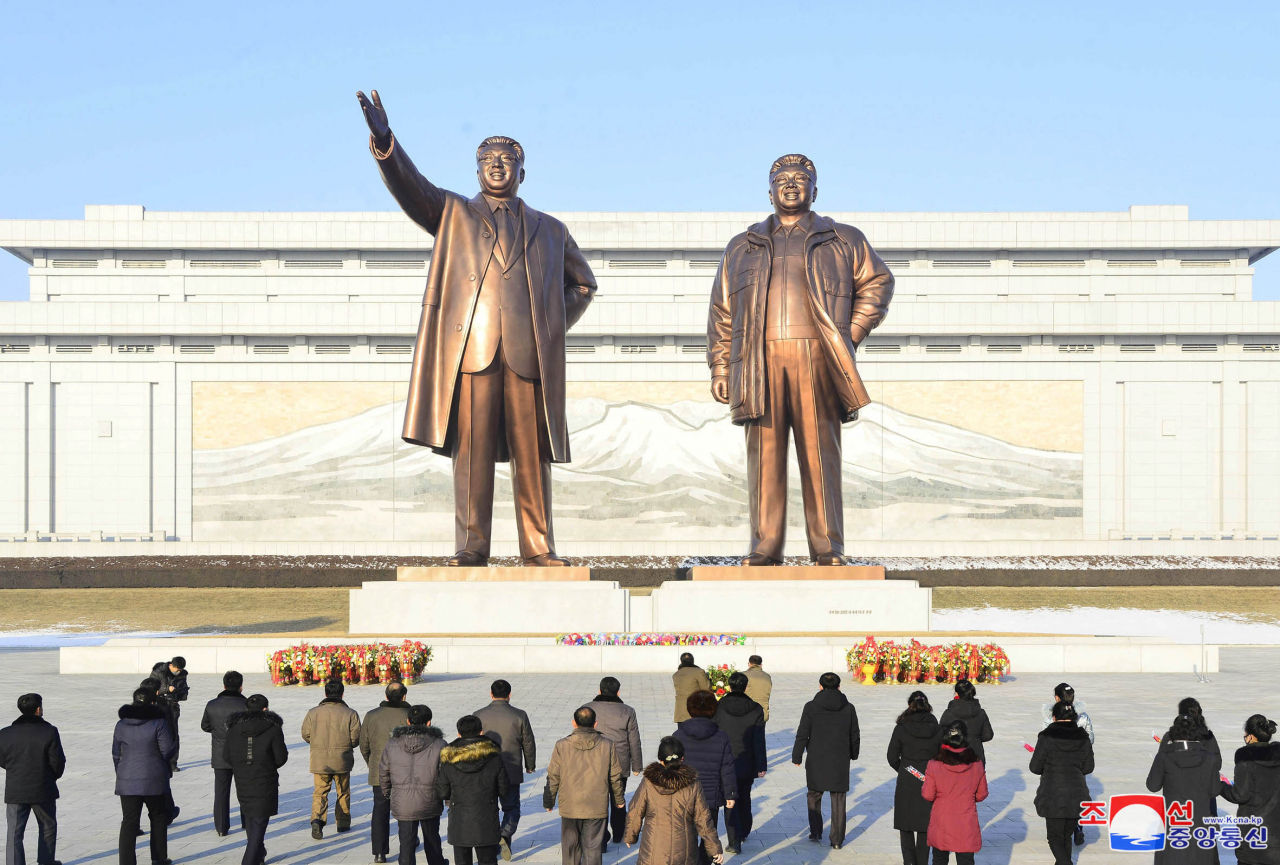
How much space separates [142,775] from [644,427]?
1164 inches

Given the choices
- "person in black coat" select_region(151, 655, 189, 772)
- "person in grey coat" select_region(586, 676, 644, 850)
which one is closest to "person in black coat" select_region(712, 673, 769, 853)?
"person in grey coat" select_region(586, 676, 644, 850)

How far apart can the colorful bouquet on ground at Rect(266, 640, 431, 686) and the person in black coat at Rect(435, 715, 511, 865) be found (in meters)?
7.32

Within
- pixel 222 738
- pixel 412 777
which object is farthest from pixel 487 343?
pixel 412 777

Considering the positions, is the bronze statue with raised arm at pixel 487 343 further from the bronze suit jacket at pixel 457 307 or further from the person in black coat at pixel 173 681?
the person in black coat at pixel 173 681

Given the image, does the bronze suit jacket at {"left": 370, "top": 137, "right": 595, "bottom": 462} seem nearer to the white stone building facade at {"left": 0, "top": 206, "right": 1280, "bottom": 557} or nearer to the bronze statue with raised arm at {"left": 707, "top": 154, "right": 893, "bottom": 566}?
the bronze statue with raised arm at {"left": 707, "top": 154, "right": 893, "bottom": 566}

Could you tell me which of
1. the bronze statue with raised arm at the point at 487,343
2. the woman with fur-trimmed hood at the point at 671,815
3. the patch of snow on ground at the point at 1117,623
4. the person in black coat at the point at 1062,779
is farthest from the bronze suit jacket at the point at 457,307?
A: the patch of snow on ground at the point at 1117,623

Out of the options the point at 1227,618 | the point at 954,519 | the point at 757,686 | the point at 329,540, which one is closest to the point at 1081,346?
the point at 954,519

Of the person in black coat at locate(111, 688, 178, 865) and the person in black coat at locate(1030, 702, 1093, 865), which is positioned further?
the person in black coat at locate(111, 688, 178, 865)

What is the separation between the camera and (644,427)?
35781mm

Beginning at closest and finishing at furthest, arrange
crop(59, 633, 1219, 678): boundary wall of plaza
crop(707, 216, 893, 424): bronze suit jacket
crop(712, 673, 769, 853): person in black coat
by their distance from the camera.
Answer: crop(712, 673, 769, 853): person in black coat < crop(59, 633, 1219, 678): boundary wall of plaza < crop(707, 216, 893, 424): bronze suit jacket

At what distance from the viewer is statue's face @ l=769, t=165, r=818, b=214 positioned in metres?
15.0

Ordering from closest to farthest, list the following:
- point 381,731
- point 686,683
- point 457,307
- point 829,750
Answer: point 381,731 < point 829,750 < point 686,683 < point 457,307

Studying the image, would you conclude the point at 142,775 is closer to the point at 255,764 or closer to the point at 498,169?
the point at 255,764

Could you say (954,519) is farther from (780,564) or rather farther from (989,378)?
(780,564)
